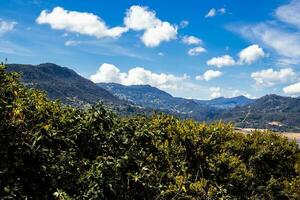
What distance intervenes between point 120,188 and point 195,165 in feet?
46.7

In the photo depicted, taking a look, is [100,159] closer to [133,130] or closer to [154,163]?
[133,130]

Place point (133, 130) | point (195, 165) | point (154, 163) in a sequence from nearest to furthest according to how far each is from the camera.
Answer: point (133, 130) < point (154, 163) < point (195, 165)

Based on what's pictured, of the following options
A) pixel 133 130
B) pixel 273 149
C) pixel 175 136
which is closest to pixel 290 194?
pixel 273 149

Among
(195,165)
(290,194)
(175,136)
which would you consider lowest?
(290,194)

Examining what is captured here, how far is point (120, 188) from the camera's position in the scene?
1697 cm

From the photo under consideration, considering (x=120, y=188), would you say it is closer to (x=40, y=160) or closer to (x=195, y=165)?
(x=40, y=160)

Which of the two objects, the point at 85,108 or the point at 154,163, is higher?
the point at 85,108

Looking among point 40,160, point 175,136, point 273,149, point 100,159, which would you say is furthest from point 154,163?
point 273,149

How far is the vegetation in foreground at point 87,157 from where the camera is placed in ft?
48.2

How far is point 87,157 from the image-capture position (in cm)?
1836

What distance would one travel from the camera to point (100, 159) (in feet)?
53.7

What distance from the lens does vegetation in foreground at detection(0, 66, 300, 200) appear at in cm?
1470

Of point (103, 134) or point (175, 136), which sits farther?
point (175, 136)

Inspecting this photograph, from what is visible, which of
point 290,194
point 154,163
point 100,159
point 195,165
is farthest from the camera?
point 290,194
